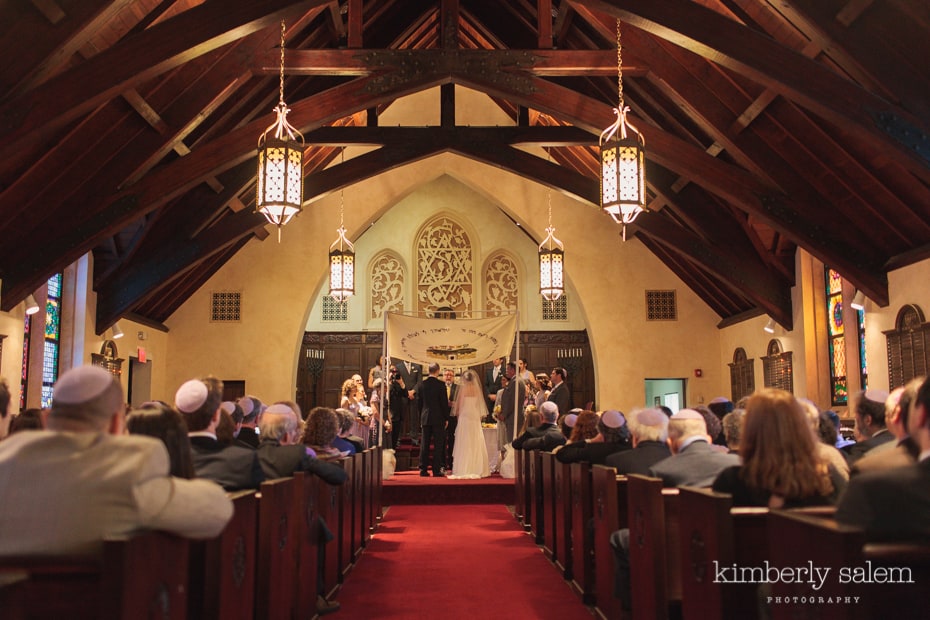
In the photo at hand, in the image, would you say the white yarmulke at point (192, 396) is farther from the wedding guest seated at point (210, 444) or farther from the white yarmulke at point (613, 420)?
the white yarmulke at point (613, 420)

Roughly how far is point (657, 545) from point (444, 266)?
528 inches

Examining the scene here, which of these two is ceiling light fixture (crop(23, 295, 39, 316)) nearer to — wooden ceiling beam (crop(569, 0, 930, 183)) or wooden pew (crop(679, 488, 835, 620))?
wooden ceiling beam (crop(569, 0, 930, 183))

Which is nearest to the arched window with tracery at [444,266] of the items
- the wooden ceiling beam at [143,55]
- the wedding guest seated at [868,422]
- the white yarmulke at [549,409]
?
the white yarmulke at [549,409]

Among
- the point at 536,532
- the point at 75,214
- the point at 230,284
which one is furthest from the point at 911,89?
the point at 230,284

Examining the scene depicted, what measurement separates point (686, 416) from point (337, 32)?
7374 mm

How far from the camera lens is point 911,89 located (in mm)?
6211

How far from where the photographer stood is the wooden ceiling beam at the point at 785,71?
244 inches

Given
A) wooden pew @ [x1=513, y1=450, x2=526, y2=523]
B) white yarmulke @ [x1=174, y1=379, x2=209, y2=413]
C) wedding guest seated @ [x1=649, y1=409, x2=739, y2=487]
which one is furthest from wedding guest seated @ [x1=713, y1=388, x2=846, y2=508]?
wooden pew @ [x1=513, y1=450, x2=526, y2=523]

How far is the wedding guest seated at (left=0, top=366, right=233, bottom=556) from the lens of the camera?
1989 millimetres

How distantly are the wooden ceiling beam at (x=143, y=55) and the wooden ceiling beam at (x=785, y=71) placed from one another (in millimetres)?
2488

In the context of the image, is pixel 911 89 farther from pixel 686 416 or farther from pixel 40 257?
pixel 40 257

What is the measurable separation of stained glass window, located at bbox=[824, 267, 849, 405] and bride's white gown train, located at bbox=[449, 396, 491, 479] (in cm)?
453

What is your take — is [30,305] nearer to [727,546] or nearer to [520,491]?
[520,491]

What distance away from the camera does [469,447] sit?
1101 centimetres
